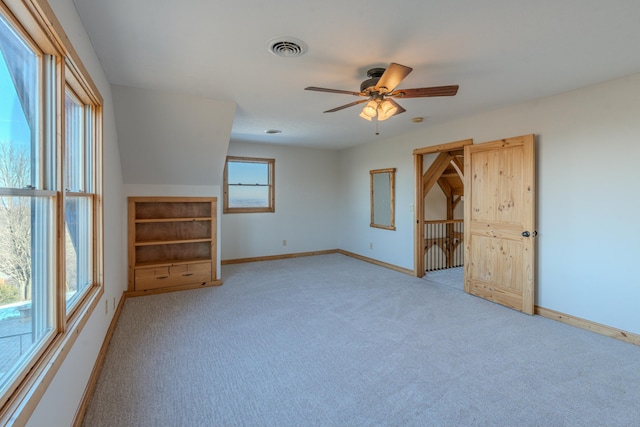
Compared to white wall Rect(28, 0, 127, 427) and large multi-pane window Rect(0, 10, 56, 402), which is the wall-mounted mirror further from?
large multi-pane window Rect(0, 10, 56, 402)

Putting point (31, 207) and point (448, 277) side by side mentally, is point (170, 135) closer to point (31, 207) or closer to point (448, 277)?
point (31, 207)

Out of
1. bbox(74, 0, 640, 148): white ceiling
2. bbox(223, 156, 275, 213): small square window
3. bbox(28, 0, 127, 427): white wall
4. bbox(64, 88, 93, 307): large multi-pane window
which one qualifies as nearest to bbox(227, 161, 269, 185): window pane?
bbox(223, 156, 275, 213): small square window

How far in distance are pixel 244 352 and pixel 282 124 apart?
322 cm

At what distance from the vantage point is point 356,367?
8.00ft

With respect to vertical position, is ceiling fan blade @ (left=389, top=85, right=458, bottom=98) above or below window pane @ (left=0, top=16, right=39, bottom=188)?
above

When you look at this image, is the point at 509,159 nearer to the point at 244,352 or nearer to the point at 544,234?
the point at 544,234

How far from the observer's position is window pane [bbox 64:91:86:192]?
2068 millimetres

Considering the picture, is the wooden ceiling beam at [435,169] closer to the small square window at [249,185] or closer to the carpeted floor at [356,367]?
the carpeted floor at [356,367]

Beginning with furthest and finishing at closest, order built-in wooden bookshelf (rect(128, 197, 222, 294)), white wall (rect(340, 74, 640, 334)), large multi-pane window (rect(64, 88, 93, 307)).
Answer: built-in wooden bookshelf (rect(128, 197, 222, 294)) → white wall (rect(340, 74, 640, 334)) → large multi-pane window (rect(64, 88, 93, 307))

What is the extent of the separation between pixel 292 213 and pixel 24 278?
551 cm

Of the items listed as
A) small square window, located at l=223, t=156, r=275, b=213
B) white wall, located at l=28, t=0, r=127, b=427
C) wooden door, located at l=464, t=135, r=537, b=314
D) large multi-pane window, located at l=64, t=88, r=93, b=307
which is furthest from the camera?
small square window, located at l=223, t=156, r=275, b=213

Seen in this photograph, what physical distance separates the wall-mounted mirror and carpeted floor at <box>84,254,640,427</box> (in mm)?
2065

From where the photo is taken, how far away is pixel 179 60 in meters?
2.61

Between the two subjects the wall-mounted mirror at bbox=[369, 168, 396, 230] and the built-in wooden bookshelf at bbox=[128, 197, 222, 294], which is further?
the wall-mounted mirror at bbox=[369, 168, 396, 230]
